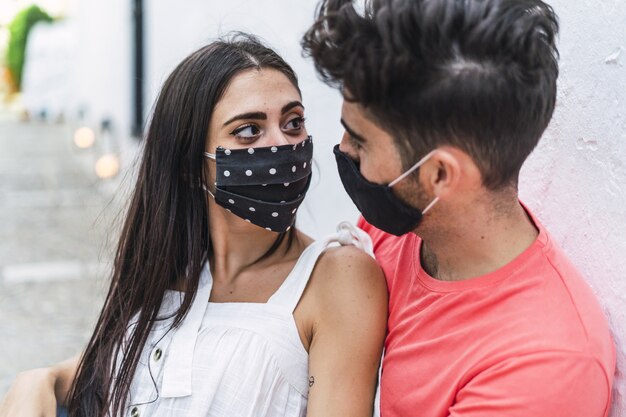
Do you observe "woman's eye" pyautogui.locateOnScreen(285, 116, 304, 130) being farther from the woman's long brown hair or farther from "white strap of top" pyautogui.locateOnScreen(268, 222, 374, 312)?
"white strap of top" pyautogui.locateOnScreen(268, 222, 374, 312)

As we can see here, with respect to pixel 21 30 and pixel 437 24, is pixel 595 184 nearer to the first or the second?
pixel 437 24

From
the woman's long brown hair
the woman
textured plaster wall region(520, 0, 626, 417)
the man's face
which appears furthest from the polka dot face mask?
textured plaster wall region(520, 0, 626, 417)

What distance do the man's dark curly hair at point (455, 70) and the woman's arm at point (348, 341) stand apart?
53cm

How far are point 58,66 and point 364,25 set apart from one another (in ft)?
48.0

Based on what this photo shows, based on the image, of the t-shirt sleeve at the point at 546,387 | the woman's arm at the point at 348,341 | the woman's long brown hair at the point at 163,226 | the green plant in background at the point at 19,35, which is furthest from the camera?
the green plant in background at the point at 19,35

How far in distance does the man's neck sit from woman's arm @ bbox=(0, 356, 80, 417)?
46.5 inches

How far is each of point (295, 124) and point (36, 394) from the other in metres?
1.04

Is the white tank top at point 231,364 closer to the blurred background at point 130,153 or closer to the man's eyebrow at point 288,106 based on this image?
the man's eyebrow at point 288,106

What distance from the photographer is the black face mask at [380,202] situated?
1713 mm

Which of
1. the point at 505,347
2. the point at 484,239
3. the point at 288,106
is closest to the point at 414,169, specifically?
the point at 484,239

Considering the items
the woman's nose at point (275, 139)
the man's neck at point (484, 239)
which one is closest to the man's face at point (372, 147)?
the man's neck at point (484, 239)

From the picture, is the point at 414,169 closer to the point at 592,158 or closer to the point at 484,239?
the point at 484,239

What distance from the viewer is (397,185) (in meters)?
1.70

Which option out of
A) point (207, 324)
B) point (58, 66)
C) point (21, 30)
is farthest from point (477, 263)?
point (21, 30)
